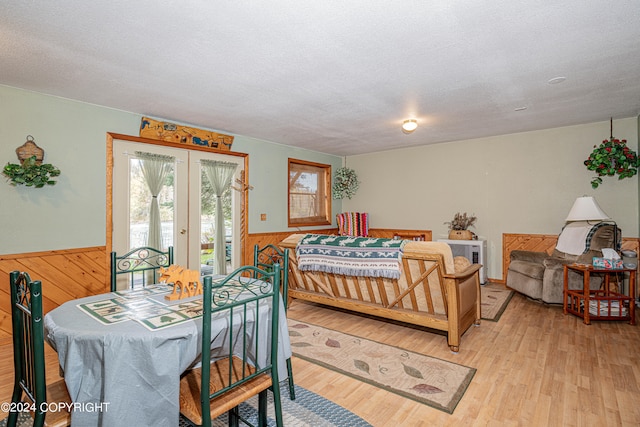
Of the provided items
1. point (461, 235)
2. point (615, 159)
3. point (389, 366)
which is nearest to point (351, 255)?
point (389, 366)

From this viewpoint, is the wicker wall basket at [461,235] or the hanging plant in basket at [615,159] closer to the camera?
the hanging plant in basket at [615,159]

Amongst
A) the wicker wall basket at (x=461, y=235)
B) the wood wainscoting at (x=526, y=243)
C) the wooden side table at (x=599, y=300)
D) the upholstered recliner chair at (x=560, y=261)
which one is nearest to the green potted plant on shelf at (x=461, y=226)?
the wicker wall basket at (x=461, y=235)

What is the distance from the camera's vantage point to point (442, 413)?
205 centimetres

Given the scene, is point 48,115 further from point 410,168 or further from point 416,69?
point 410,168

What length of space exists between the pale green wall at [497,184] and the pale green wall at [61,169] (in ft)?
14.1

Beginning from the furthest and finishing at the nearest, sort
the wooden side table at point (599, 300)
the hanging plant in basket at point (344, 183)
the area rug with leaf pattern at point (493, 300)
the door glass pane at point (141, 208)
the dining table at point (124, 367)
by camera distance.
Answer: the hanging plant in basket at point (344, 183) < the door glass pane at point (141, 208) < the area rug with leaf pattern at point (493, 300) < the wooden side table at point (599, 300) < the dining table at point (124, 367)

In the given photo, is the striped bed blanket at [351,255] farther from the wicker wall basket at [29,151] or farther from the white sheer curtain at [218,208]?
the wicker wall basket at [29,151]

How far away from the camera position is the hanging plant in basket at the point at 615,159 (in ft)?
13.8

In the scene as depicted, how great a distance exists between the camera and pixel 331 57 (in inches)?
100

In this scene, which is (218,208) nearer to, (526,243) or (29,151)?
(29,151)

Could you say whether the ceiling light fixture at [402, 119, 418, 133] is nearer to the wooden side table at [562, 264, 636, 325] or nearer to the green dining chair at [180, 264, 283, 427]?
the wooden side table at [562, 264, 636, 325]

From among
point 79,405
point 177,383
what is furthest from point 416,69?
point 79,405

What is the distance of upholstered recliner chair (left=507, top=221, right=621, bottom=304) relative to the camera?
4.01 m

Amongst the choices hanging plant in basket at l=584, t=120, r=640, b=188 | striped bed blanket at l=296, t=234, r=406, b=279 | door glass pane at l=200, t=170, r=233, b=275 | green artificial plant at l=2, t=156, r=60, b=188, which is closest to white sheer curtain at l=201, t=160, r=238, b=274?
door glass pane at l=200, t=170, r=233, b=275
